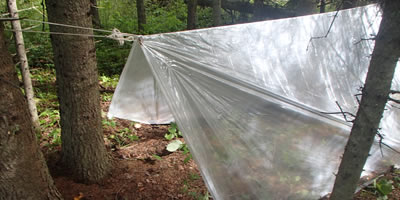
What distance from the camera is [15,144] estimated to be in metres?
1.40

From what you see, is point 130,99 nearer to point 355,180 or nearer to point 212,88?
point 212,88

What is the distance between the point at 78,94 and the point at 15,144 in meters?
0.69

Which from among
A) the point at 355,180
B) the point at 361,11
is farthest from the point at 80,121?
the point at 361,11

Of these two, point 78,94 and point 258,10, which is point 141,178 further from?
point 258,10

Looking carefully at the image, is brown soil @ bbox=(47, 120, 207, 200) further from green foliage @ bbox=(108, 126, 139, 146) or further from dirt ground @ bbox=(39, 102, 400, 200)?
green foliage @ bbox=(108, 126, 139, 146)

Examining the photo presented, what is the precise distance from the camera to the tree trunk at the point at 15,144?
134 centimetres

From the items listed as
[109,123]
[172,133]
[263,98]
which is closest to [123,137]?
[109,123]

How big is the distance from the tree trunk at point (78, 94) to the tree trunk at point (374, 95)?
81.6 inches

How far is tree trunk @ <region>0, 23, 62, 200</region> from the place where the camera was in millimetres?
1343

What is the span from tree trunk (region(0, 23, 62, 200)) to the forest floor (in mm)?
571

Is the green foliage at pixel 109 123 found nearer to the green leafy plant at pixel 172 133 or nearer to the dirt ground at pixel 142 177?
the dirt ground at pixel 142 177

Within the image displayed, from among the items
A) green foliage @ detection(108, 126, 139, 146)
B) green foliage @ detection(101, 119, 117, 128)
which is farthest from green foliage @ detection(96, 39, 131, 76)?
green foliage @ detection(108, 126, 139, 146)

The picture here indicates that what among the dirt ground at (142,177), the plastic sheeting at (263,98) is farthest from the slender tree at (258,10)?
the dirt ground at (142,177)

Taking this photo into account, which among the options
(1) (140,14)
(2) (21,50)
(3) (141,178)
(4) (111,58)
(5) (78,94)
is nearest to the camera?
(5) (78,94)
